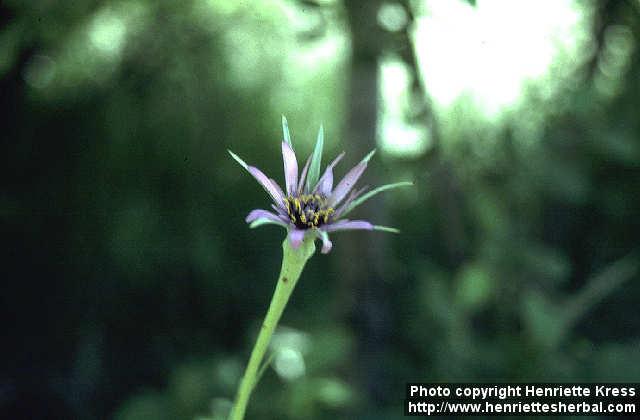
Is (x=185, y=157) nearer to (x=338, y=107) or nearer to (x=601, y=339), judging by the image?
(x=338, y=107)

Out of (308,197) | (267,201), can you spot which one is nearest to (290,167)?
(308,197)

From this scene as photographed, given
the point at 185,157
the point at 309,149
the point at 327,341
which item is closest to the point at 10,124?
the point at 185,157

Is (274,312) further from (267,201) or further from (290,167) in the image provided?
(267,201)

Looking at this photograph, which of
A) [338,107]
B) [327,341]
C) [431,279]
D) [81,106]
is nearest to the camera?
[327,341]

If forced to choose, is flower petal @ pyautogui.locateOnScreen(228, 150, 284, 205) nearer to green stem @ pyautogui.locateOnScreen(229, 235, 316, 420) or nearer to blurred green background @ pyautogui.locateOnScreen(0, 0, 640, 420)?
green stem @ pyautogui.locateOnScreen(229, 235, 316, 420)

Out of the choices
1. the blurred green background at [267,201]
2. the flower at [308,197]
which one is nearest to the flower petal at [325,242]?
the flower at [308,197]

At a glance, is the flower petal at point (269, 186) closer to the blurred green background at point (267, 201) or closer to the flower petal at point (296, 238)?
the flower petal at point (296, 238)
